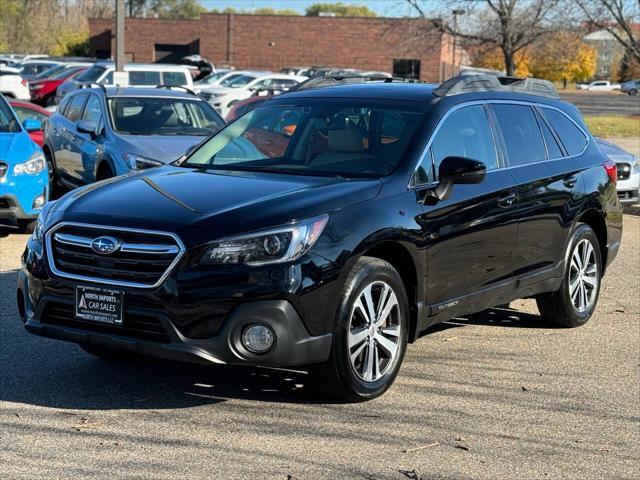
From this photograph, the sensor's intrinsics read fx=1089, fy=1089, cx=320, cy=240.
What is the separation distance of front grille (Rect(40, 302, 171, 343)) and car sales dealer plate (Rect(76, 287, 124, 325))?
3cm

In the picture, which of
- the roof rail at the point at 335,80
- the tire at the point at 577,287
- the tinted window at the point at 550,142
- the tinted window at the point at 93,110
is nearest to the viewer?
the roof rail at the point at 335,80

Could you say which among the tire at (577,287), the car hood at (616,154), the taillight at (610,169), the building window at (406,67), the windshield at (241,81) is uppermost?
the building window at (406,67)

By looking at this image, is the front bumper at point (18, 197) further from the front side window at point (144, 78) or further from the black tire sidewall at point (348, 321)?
the front side window at point (144, 78)

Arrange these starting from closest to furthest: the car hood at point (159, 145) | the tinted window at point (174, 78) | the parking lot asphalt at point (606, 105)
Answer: the car hood at point (159, 145)
the tinted window at point (174, 78)
the parking lot asphalt at point (606, 105)

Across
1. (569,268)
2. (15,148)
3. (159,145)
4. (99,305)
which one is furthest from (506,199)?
(15,148)

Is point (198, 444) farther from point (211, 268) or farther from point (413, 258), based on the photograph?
point (413, 258)

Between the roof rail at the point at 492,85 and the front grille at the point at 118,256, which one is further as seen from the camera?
the roof rail at the point at 492,85

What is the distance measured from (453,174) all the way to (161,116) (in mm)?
7578

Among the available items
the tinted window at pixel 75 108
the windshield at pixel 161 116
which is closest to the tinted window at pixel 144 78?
the tinted window at pixel 75 108

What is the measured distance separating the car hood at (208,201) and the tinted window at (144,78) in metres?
23.0

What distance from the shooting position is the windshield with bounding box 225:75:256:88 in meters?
35.7

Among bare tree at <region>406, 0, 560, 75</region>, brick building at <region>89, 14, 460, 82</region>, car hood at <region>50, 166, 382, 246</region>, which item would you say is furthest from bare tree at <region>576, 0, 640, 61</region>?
brick building at <region>89, 14, 460, 82</region>

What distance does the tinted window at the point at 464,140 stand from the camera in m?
6.66

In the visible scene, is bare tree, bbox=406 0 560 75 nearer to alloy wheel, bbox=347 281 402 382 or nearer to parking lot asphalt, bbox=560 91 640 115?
parking lot asphalt, bbox=560 91 640 115
